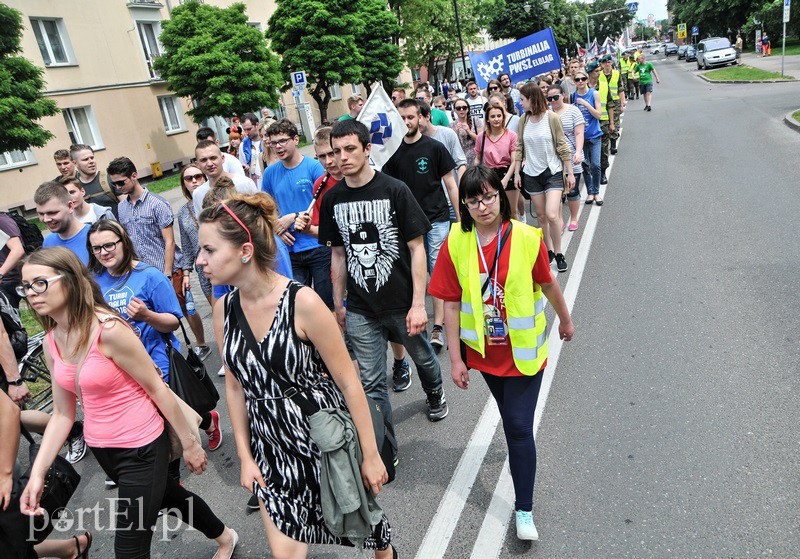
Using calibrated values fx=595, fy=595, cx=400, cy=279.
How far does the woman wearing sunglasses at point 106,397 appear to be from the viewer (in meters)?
2.61

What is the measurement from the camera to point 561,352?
4.99m

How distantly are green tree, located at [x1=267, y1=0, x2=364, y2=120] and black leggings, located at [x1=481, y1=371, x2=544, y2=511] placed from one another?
27.3m

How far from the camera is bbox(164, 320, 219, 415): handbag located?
3.71m

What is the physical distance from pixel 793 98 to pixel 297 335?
22.1 meters

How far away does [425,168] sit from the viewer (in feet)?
17.3

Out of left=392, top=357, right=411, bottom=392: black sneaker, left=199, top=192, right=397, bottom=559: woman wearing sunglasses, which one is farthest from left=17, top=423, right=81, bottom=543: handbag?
left=392, top=357, right=411, bottom=392: black sneaker

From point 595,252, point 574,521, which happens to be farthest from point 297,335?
point 595,252

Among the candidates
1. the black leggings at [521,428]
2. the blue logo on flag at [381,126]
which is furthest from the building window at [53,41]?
the black leggings at [521,428]

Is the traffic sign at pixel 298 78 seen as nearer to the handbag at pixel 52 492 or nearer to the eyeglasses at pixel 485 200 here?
the eyeglasses at pixel 485 200

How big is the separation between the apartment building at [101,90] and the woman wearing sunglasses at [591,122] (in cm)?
2039

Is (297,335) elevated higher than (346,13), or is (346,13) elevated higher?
(346,13)

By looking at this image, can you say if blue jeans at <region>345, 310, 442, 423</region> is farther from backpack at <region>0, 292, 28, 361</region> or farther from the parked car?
the parked car

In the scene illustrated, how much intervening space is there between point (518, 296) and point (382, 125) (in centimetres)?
289

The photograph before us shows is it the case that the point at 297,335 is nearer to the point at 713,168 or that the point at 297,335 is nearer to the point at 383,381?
the point at 383,381
